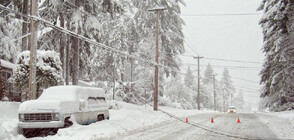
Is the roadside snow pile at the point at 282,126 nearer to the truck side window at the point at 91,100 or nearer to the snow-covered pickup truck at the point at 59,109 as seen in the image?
the snow-covered pickup truck at the point at 59,109

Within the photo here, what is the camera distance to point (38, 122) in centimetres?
1023

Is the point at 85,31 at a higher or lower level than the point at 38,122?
higher

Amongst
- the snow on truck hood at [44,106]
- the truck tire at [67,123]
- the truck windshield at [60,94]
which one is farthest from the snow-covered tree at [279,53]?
the snow on truck hood at [44,106]

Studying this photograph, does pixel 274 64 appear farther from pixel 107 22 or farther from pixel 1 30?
pixel 1 30

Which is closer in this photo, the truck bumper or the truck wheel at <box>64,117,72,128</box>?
the truck bumper

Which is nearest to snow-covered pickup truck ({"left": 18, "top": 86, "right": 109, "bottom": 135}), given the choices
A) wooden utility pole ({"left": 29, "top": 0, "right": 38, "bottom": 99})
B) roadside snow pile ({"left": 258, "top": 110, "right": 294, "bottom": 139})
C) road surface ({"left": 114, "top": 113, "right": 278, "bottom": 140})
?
wooden utility pole ({"left": 29, "top": 0, "right": 38, "bottom": 99})

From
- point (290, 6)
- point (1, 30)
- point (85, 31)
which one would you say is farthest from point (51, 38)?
point (290, 6)

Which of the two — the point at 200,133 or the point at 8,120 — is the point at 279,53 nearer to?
the point at 200,133

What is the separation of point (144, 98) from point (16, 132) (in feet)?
75.8

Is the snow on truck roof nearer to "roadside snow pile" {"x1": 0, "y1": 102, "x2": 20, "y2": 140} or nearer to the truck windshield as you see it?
the truck windshield

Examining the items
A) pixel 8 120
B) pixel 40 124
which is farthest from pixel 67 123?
pixel 8 120

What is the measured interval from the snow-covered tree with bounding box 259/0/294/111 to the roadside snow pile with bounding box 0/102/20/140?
56.1 feet

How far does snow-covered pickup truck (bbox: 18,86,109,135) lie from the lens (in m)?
10.3

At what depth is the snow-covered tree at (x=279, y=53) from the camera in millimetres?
18172
